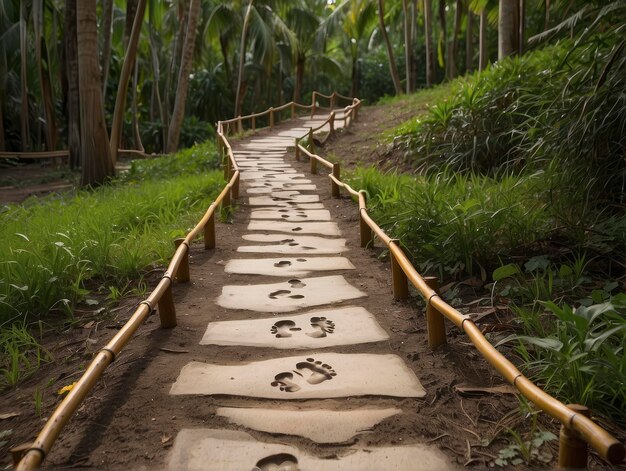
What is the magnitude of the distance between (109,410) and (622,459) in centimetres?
183

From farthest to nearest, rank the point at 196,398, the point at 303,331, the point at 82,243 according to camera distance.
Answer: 1. the point at 82,243
2. the point at 303,331
3. the point at 196,398

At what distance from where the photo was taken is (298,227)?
5586mm

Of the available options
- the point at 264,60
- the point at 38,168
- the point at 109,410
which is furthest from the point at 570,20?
the point at 264,60

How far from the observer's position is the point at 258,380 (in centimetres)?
248

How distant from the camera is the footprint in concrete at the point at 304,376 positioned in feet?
8.00

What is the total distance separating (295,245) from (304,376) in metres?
2.45

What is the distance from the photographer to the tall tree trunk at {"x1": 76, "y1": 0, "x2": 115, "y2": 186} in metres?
8.00

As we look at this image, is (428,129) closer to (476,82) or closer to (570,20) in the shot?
(476,82)

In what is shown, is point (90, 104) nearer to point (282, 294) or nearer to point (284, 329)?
point (282, 294)

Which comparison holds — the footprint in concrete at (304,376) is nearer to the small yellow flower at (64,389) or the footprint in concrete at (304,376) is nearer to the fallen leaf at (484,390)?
the fallen leaf at (484,390)

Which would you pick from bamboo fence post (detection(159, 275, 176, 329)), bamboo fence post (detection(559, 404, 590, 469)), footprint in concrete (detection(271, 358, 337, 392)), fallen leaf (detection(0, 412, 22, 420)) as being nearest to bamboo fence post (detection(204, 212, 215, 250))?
bamboo fence post (detection(159, 275, 176, 329))

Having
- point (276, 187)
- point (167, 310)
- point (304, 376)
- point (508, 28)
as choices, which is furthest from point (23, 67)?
point (304, 376)

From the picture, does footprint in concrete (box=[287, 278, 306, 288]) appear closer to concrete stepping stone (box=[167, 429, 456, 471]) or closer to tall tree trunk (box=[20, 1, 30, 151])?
concrete stepping stone (box=[167, 429, 456, 471])

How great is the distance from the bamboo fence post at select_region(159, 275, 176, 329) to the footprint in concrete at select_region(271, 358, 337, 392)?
0.86 m
